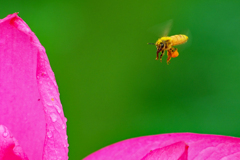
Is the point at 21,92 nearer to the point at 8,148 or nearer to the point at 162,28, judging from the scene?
the point at 8,148

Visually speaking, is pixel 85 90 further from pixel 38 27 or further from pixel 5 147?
pixel 5 147

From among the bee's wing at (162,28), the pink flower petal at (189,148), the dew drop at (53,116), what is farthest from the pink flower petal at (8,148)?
the bee's wing at (162,28)

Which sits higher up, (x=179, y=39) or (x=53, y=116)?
(x=179, y=39)

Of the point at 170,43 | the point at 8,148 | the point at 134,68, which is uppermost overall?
the point at 170,43

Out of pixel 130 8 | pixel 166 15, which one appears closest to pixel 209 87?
pixel 166 15

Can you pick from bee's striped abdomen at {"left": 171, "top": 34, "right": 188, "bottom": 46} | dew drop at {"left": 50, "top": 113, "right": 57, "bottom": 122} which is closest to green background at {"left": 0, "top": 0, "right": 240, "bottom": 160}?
bee's striped abdomen at {"left": 171, "top": 34, "right": 188, "bottom": 46}

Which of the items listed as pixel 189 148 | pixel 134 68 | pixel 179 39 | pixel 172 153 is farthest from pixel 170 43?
pixel 172 153

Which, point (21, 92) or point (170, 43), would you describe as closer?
point (21, 92)

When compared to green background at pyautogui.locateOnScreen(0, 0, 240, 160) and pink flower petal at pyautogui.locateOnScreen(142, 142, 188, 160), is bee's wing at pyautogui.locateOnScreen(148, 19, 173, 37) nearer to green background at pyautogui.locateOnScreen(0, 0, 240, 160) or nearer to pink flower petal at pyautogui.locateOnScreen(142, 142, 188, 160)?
green background at pyautogui.locateOnScreen(0, 0, 240, 160)
